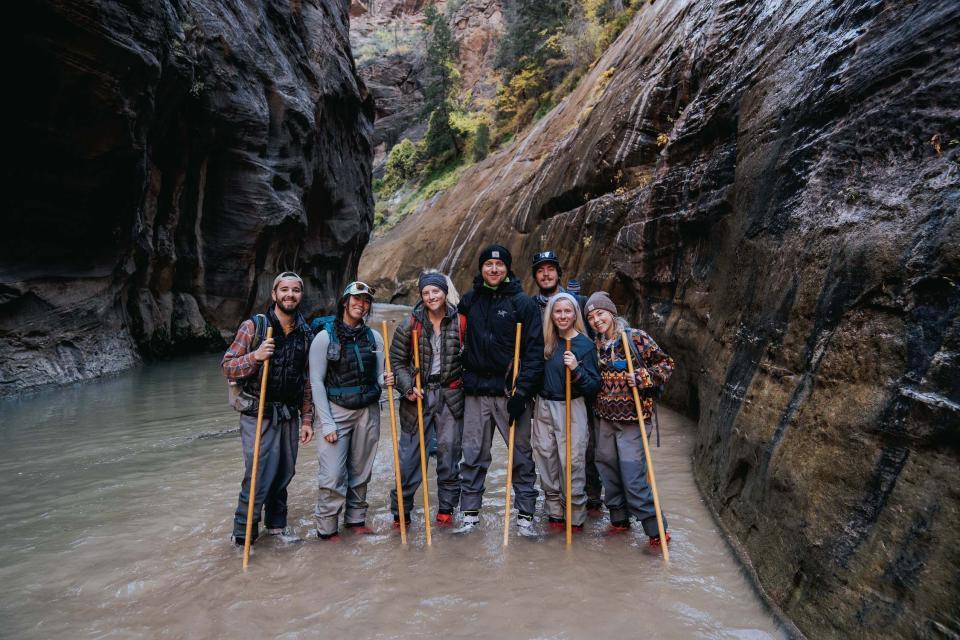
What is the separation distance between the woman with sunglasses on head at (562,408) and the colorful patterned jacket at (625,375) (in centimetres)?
9

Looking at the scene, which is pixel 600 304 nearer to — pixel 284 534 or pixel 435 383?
pixel 435 383

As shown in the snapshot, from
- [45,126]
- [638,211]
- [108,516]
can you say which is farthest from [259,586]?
[45,126]

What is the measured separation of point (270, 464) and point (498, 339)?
77.5 inches

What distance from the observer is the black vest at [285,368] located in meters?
3.96

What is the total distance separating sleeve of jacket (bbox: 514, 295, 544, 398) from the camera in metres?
4.05

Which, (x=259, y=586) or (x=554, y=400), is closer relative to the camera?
(x=259, y=586)

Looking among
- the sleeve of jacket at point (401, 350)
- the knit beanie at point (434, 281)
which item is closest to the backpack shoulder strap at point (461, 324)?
the knit beanie at point (434, 281)

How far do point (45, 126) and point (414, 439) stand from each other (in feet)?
29.8

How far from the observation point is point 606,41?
22625mm

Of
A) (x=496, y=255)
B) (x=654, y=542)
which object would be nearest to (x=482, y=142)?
(x=496, y=255)

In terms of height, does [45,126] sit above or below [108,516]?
above

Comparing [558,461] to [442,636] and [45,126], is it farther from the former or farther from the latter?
[45,126]

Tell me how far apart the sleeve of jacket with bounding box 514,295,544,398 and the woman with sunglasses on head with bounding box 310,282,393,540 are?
3.47 ft

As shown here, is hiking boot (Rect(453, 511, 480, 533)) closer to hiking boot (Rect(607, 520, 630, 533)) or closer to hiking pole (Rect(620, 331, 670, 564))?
hiking boot (Rect(607, 520, 630, 533))
